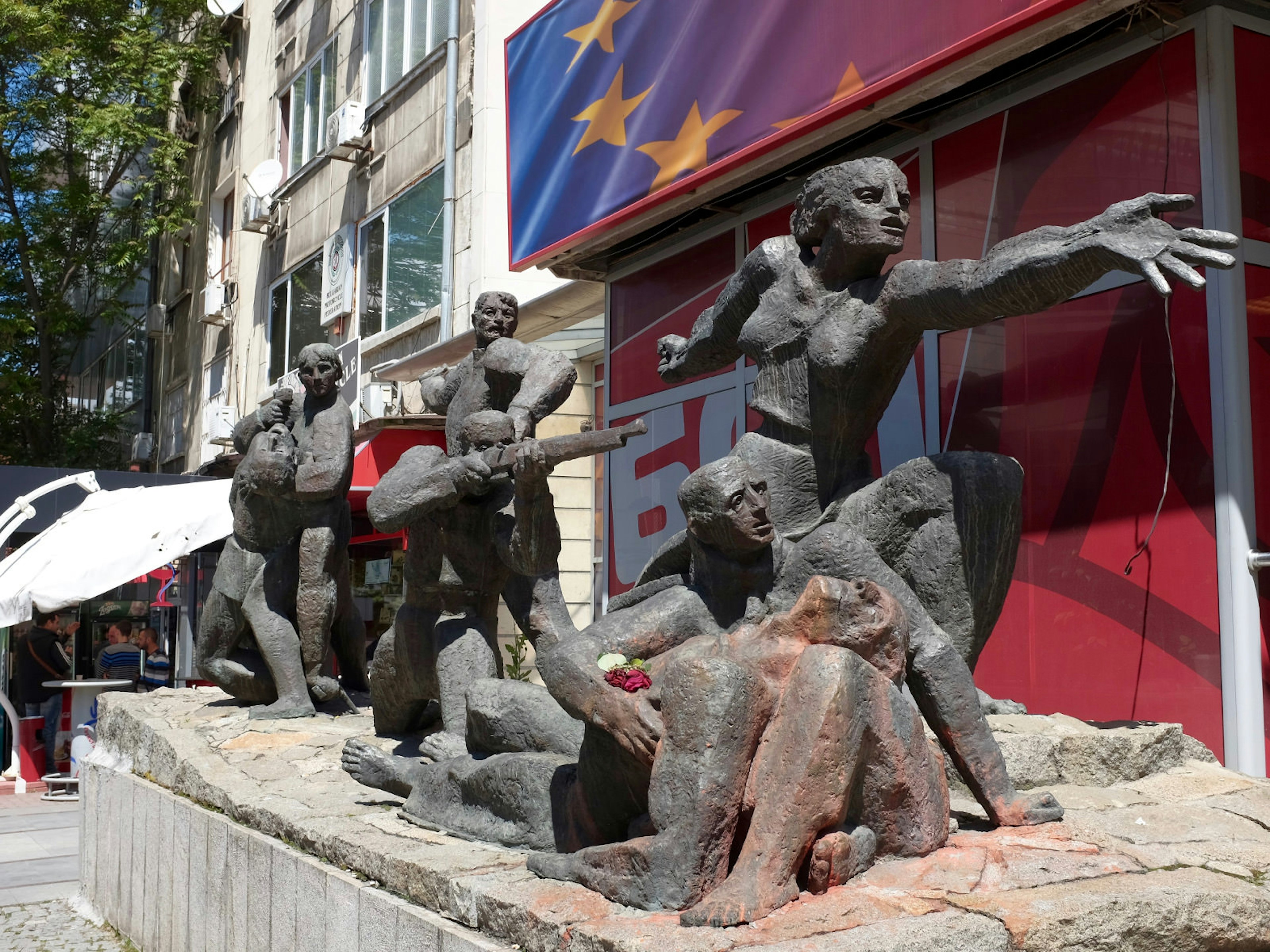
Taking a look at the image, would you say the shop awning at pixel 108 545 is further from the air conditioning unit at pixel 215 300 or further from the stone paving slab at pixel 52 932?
the air conditioning unit at pixel 215 300

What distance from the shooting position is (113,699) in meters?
7.83

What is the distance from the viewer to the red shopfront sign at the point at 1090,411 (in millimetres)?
5570

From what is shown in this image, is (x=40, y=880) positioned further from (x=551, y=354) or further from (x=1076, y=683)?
(x=1076, y=683)

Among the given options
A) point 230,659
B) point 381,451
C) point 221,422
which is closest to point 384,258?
point 381,451

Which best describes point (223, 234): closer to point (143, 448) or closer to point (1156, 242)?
point (143, 448)

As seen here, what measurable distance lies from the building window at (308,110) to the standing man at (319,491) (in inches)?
418

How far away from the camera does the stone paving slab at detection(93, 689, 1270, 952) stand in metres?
2.49

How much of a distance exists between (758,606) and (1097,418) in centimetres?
341

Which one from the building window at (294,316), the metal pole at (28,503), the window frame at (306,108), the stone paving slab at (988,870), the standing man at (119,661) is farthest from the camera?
the building window at (294,316)

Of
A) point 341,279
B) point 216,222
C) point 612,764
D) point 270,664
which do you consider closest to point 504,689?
point 612,764

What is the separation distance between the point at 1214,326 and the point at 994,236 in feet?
4.59

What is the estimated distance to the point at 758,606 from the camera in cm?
319

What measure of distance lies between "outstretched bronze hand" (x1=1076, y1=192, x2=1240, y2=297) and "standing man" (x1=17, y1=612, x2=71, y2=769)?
10806mm

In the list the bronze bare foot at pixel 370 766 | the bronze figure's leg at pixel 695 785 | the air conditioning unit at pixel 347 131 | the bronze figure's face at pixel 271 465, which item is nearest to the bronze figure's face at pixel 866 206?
the bronze figure's leg at pixel 695 785
